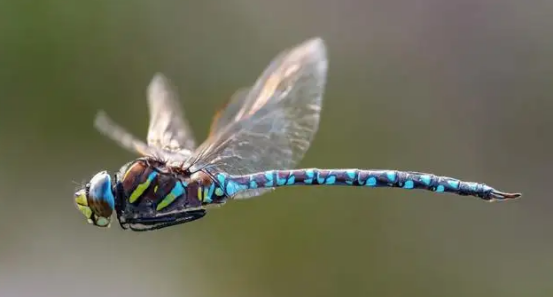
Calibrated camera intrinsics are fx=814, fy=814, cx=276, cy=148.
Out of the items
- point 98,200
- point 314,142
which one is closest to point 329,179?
point 98,200

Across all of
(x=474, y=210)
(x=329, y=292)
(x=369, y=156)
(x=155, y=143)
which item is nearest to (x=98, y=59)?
(x=369, y=156)

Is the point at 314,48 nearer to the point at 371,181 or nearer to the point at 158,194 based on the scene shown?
the point at 371,181

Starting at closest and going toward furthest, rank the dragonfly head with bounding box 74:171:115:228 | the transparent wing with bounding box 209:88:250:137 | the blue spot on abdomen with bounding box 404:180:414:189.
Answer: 1. the dragonfly head with bounding box 74:171:115:228
2. the blue spot on abdomen with bounding box 404:180:414:189
3. the transparent wing with bounding box 209:88:250:137

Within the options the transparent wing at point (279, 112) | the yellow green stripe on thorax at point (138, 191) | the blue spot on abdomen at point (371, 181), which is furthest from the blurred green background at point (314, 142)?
the yellow green stripe on thorax at point (138, 191)

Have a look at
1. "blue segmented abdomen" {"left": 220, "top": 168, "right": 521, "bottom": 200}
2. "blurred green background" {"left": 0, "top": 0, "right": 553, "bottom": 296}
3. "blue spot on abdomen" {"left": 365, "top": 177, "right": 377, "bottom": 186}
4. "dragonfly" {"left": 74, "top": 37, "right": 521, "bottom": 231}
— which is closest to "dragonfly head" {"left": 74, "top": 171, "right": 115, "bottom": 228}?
"dragonfly" {"left": 74, "top": 37, "right": 521, "bottom": 231}

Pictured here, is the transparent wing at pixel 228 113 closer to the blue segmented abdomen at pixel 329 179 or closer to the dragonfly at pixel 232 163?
the dragonfly at pixel 232 163

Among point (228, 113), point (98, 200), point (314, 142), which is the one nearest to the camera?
point (98, 200)

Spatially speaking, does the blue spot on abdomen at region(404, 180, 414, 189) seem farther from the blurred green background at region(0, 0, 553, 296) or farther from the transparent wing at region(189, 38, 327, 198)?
the blurred green background at region(0, 0, 553, 296)
